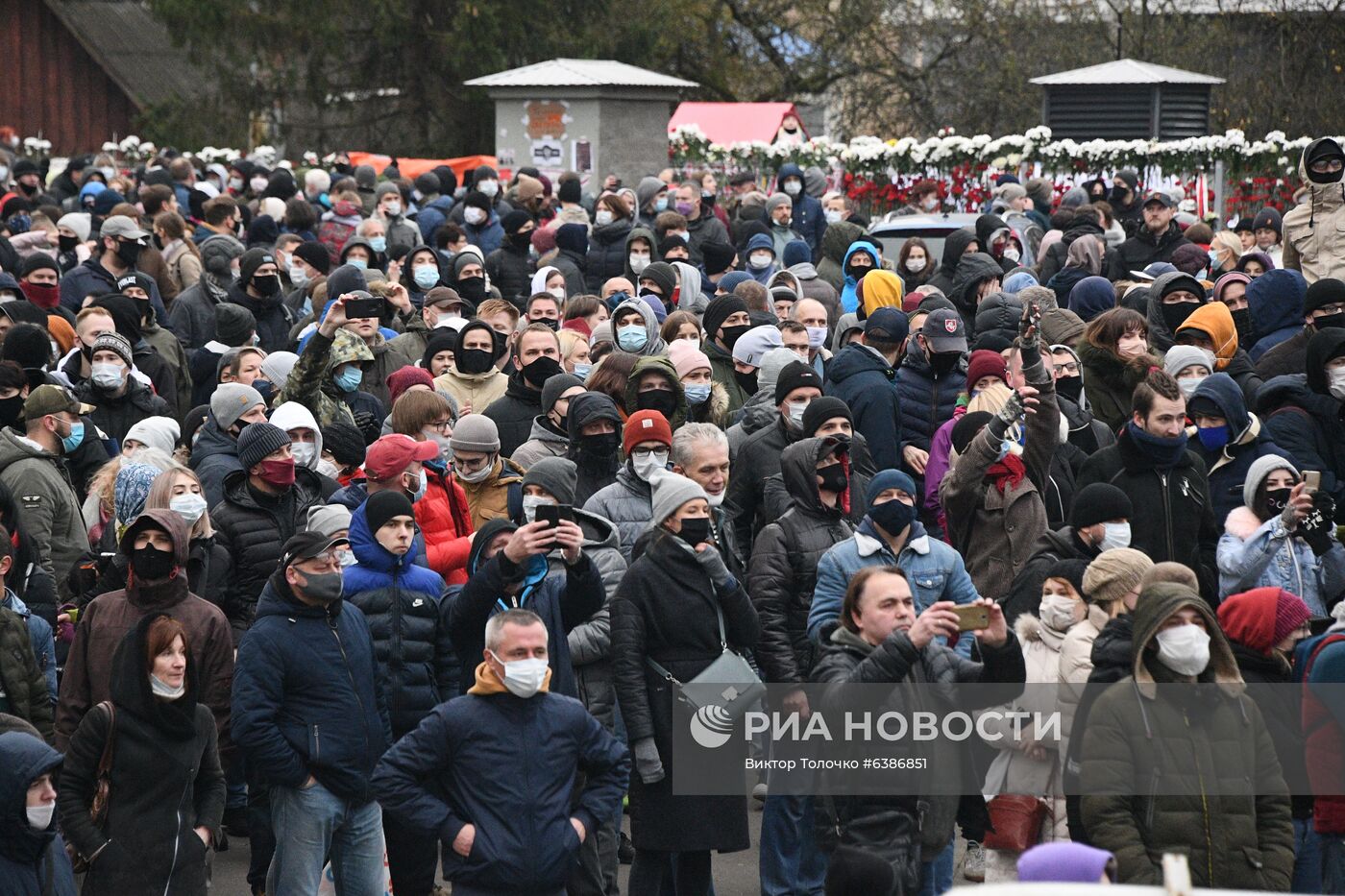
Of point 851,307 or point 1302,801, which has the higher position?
point 851,307

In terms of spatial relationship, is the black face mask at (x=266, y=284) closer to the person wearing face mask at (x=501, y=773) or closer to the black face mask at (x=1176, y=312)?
the black face mask at (x=1176, y=312)

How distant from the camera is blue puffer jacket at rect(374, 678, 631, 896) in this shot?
6.33m

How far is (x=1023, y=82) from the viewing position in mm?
37531

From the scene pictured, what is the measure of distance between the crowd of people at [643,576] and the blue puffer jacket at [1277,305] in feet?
0.08

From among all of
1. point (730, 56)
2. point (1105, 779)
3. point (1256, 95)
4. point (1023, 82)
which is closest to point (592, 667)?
point (1105, 779)

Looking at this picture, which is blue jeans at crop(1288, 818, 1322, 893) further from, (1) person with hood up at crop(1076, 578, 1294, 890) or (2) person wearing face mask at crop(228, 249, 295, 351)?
(2) person wearing face mask at crop(228, 249, 295, 351)

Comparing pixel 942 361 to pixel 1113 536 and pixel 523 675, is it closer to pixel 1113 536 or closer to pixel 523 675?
pixel 1113 536

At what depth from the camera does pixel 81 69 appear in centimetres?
4422

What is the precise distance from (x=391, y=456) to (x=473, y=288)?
5987mm

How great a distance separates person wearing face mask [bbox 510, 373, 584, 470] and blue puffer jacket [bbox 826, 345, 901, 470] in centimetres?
154

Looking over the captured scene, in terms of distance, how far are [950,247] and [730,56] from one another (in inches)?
1172

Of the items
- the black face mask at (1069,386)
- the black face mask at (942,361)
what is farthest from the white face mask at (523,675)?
the black face mask at (1069,386)

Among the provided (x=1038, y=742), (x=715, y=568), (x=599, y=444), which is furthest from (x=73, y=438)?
(x=1038, y=742)

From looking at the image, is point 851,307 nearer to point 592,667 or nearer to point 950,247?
point 950,247
